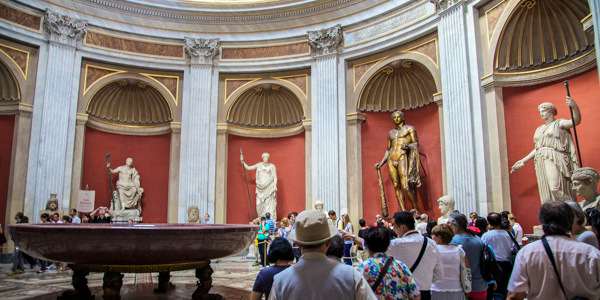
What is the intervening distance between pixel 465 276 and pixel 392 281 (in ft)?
4.27

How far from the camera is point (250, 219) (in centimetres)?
1412

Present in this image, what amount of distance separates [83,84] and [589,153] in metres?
13.2

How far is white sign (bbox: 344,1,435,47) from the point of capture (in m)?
11.3

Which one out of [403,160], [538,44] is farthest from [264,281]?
[538,44]

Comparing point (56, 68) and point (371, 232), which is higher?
point (56, 68)

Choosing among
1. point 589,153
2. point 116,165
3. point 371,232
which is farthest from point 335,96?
point 371,232

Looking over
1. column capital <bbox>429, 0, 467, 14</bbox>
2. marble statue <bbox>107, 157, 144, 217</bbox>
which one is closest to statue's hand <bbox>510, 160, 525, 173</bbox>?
column capital <bbox>429, 0, 467, 14</bbox>

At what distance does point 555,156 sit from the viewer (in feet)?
26.3

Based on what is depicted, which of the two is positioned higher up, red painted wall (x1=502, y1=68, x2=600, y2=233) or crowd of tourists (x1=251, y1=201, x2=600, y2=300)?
red painted wall (x1=502, y1=68, x2=600, y2=233)

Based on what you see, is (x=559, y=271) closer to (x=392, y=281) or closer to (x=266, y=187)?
(x=392, y=281)

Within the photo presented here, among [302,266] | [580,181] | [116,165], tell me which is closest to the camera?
[302,266]

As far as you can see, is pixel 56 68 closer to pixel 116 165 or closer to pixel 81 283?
pixel 116 165

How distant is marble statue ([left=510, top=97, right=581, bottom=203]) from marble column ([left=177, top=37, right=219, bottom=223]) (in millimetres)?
8950

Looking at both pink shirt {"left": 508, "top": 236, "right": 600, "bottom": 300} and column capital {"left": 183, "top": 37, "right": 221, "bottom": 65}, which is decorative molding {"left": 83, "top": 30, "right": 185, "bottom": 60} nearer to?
column capital {"left": 183, "top": 37, "right": 221, "bottom": 65}
